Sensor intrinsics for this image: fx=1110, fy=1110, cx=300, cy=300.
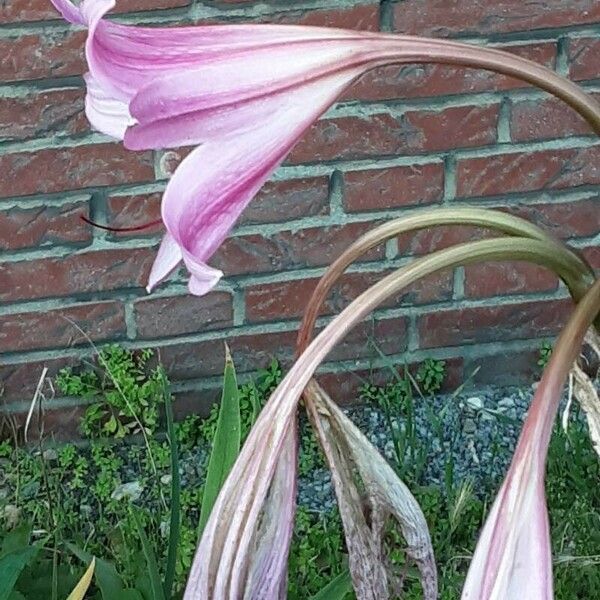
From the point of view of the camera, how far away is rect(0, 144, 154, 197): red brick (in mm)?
1541

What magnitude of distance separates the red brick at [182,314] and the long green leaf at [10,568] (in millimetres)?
739

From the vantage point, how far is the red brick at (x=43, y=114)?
150 cm

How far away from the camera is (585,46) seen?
1.59 metres

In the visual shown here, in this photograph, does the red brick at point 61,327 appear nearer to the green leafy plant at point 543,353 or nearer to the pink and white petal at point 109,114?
the green leafy plant at point 543,353

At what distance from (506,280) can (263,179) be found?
1.29 meters

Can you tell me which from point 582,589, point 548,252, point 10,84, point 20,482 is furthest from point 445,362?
point 548,252

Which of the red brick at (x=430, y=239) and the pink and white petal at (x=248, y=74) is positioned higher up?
the pink and white petal at (x=248, y=74)

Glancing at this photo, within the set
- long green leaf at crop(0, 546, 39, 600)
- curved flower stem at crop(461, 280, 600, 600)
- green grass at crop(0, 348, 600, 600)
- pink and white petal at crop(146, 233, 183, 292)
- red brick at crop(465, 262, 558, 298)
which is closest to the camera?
curved flower stem at crop(461, 280, 600, 600)

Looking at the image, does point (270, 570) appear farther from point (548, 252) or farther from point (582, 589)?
point (582, 589)

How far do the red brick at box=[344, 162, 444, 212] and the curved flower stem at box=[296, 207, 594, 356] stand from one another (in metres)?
1.08

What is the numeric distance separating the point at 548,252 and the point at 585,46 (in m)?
1.15

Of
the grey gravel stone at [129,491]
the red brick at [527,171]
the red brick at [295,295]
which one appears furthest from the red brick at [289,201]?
the grey gravel stone at [129,491]

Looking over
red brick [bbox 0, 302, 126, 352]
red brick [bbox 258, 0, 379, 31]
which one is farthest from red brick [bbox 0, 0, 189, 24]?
red brick [bbox 0, 302, 126, 352]

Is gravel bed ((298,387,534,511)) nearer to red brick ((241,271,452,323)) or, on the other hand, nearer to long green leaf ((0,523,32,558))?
red brick ((241,271,452,323))
